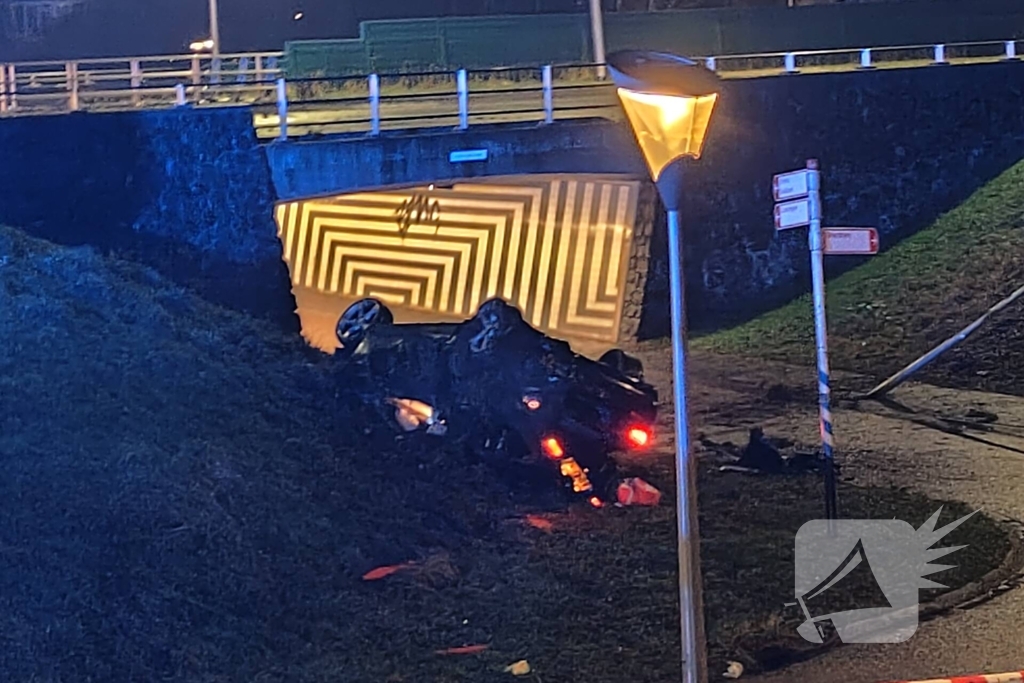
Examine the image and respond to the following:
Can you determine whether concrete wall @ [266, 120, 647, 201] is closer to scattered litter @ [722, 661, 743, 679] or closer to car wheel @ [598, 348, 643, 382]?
car wheel @ [598, 348, 643, 382]

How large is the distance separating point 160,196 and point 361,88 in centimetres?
89

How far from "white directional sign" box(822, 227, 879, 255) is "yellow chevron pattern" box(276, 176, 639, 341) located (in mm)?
781

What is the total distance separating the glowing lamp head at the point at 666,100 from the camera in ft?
9.47

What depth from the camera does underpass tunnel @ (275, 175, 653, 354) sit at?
4.19 meters

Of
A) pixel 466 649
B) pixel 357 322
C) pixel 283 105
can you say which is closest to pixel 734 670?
pixel 466 649

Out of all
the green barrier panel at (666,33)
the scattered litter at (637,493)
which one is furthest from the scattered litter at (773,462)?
the green barrier panel at (666,33)

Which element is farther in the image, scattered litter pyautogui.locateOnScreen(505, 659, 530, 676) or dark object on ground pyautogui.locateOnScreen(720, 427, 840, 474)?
dark object on ground pyautogui.locateOnScreen(720, 427, 840, 474)

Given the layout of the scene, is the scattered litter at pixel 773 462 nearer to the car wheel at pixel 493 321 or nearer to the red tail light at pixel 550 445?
the red tail light at pixel 550 445

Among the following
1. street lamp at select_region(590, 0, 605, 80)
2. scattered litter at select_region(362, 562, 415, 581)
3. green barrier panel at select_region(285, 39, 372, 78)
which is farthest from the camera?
street lamp at select_region(590, 0, 605, 80)

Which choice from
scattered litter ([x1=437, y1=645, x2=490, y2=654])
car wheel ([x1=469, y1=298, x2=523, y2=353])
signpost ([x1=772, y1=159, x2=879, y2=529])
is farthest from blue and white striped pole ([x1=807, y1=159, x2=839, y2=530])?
scattered litter ([x1=437, y1=645, x2=490, y2=654])

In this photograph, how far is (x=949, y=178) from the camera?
4.52 metres

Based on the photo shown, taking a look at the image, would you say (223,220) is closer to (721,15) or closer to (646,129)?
(646,129)

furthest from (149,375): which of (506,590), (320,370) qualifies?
(506,590)

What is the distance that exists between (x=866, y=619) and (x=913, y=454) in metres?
0.68
